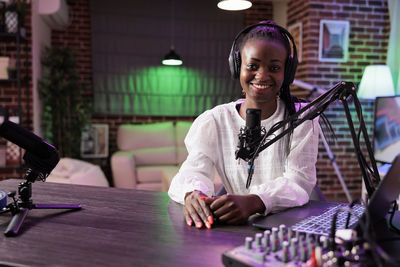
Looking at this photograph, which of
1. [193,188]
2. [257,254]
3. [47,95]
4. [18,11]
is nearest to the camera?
[257,254]

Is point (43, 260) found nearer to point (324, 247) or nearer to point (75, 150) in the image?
point (324, 247)

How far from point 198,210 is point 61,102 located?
12.6 feet

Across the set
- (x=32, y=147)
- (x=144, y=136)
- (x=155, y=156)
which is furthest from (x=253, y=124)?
(x=144, y=136)

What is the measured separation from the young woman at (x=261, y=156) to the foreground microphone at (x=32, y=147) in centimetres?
43

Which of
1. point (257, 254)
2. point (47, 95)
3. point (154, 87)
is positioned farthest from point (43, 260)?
point (154, 87)

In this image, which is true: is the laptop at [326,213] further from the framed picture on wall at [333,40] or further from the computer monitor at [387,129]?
the framed picture on wall at [333,40]

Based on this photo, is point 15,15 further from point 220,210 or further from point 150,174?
point 220,210

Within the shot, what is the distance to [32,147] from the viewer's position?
1018 mm

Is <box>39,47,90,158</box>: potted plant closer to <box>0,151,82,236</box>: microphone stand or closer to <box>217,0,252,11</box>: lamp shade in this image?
<box>217,0,252,11</box>: lamp shade

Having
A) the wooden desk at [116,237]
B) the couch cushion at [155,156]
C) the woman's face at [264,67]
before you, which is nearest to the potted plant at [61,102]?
the couch cushion at [155,156]

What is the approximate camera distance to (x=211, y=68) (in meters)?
5.27

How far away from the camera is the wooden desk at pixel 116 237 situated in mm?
736

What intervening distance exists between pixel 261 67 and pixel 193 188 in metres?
0.46

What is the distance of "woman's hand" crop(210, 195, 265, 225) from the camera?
964 millimetres
